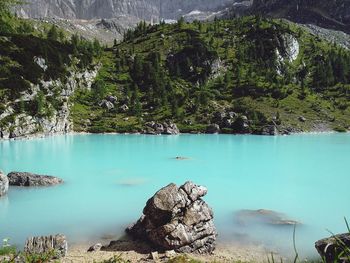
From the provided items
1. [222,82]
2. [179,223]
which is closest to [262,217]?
[179,223]

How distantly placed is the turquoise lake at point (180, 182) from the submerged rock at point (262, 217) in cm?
60

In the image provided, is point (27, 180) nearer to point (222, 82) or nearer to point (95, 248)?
point (95, 248)

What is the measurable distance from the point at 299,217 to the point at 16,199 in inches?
754

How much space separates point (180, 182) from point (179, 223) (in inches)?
666

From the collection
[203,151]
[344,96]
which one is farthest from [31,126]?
[344,96]

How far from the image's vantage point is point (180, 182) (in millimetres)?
A: 34250

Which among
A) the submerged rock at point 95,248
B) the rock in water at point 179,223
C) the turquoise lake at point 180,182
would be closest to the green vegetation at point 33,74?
the turquoise lake at point 180,182

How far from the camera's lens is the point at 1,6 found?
10734 mm

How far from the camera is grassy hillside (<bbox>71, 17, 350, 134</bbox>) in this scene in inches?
4242

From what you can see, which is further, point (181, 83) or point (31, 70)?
point (181, 83)

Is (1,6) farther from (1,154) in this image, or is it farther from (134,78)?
(134,78)

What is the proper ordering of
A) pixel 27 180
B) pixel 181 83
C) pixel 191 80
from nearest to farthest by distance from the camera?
pixel 27 180 → pixel 181 83 → pixel 191 80

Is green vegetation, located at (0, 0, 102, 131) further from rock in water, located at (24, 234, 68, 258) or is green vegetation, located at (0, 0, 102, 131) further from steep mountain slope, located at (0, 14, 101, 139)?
rock in water, located at (24, 234, 68, 258)

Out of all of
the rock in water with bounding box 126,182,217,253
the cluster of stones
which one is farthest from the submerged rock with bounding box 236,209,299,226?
the cluster of stones
